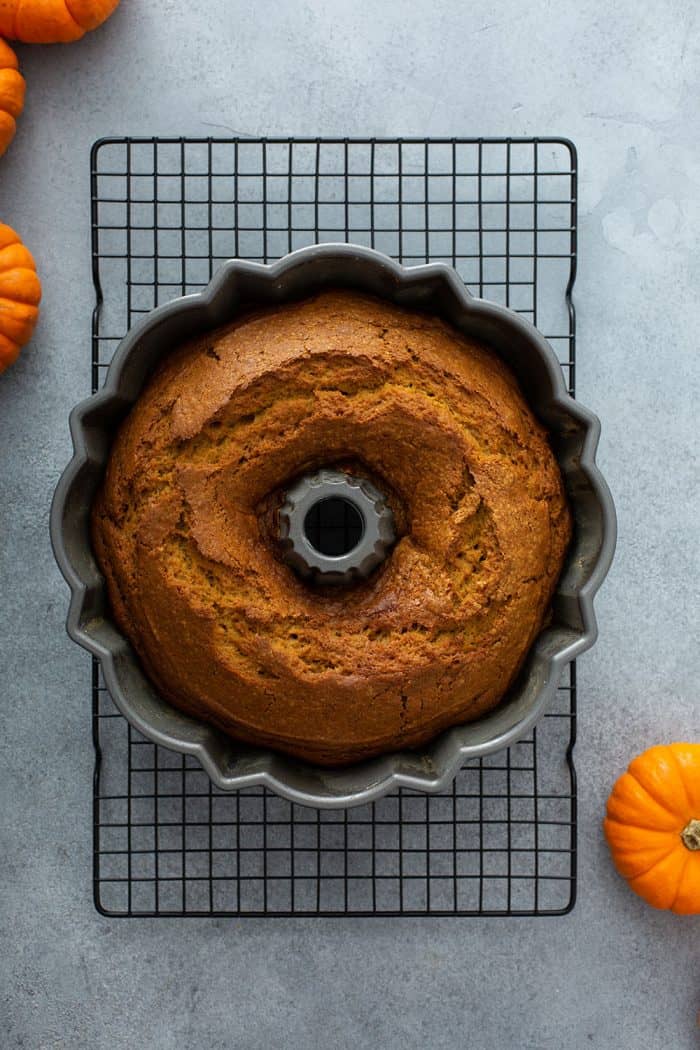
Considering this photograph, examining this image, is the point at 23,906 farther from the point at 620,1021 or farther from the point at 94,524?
the point at 620,1021

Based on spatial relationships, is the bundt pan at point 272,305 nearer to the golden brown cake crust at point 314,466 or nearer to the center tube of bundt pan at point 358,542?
the golden brown cake crust at point 314,466

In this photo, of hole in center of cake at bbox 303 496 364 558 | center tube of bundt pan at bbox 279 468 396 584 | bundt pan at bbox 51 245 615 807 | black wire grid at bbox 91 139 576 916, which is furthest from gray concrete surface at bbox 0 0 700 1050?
center tube of bundt pan at bbox 279 468 396 584

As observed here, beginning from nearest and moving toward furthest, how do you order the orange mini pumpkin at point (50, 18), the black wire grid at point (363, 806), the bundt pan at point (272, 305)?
the bundt pan at point (272, 305) → the orange mini pumpkin at point (50, 18) → the black wire grid at point (363, 806)

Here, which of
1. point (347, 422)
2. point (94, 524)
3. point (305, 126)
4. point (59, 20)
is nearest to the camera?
point (347, 422)

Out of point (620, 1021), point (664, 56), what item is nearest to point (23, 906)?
point (620, 1021)

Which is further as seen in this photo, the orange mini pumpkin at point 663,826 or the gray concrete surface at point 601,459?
the gray concrete surface at point 601,459

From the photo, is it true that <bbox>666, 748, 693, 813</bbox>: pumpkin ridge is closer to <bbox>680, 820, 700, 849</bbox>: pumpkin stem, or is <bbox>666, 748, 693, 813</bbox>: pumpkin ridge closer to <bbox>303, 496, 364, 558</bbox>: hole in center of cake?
<bbox>680, 820, 700, 849</bbox>: pumpkin stem

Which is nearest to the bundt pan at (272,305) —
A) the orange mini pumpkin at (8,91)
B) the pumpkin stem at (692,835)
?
the pumpkin stem at (692,835)

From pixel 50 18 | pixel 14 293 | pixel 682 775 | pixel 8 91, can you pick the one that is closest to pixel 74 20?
pixel 50 18
